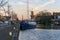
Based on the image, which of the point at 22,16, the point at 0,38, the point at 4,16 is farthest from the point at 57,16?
the point at 0,38

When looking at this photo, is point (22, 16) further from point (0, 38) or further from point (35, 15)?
point (0, 38)

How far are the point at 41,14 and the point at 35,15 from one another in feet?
8.52

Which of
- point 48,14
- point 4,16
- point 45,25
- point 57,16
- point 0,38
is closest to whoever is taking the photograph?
point 0,38

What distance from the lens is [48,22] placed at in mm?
72750

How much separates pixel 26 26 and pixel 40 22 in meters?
15.7

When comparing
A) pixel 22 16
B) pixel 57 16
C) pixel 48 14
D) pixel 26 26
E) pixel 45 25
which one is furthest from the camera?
pixel 57 16

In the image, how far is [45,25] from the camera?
71.6 m

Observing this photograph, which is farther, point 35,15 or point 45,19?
point 35,15

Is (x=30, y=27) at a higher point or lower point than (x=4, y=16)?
lower

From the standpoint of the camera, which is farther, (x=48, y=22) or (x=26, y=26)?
(x=48, y=22)

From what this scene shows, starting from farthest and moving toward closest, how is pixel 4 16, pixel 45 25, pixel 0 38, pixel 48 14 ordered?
pixel 48 14
pixel 45 25
pixel 4 16
pixel 0 38

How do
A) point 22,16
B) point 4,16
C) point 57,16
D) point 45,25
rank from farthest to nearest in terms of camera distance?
point 57,16, point 45,25, point 22,16, point 4,16

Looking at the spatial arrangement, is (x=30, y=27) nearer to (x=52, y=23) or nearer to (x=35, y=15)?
(x=52, y=23)

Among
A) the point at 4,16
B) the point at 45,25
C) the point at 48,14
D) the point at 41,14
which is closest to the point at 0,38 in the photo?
the point at 4,16
